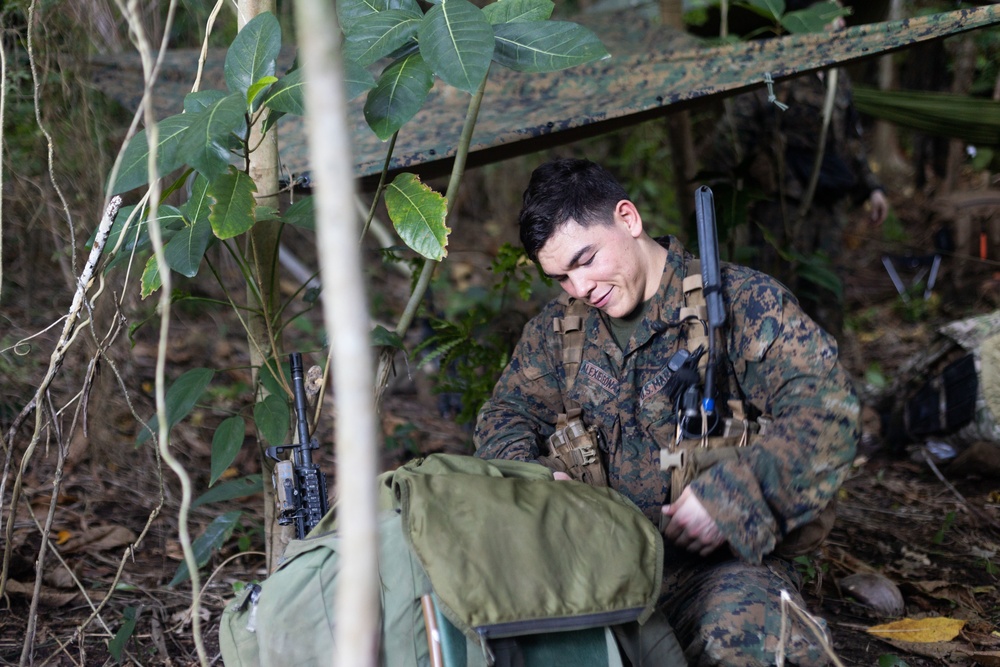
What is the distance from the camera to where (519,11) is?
2078 millimetres

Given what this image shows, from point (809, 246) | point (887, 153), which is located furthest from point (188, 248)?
point (887, 153)

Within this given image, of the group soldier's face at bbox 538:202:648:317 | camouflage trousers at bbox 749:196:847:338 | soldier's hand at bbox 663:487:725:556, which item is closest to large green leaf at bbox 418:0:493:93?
soldier's face at bbox 538:202:648:317

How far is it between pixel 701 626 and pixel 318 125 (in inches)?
57.9

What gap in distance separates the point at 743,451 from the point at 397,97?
1056mm

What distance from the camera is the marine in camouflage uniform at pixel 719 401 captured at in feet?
5.94

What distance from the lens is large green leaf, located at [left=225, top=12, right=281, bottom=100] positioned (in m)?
1.90

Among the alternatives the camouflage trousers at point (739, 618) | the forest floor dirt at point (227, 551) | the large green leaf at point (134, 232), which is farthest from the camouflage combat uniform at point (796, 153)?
the large green leaf at point (134, 232)

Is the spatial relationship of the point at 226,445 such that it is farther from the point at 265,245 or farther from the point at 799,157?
the point at 799,157

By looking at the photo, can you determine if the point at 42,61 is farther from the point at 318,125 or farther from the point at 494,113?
the point at 318,125

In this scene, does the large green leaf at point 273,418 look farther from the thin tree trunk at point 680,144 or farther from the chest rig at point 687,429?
the thin tree trunk at point 680,144

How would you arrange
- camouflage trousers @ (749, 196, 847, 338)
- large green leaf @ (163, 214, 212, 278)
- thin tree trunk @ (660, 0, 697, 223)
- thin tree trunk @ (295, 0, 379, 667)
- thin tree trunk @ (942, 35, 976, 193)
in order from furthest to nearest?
thin tree trunk @ (942, 35, 976, 193)
camouflage trousers @ (749, 196, 847, 338)
thin tree trunk @ (660, 0, 697, 223)
large green leaf @ (163, 214, 212, 278)
thin tree trunk @ (295, 0, 379, 667)

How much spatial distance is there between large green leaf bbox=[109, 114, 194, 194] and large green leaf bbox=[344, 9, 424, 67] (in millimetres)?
376

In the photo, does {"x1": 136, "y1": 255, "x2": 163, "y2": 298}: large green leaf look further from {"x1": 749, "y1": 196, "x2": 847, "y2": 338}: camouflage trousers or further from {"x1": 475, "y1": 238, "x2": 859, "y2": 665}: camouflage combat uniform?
{"x1": 749, "y1": 196, "x2": 847, "y2": 338}: camouflage trousers

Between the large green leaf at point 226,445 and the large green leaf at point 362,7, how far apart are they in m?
1.00
